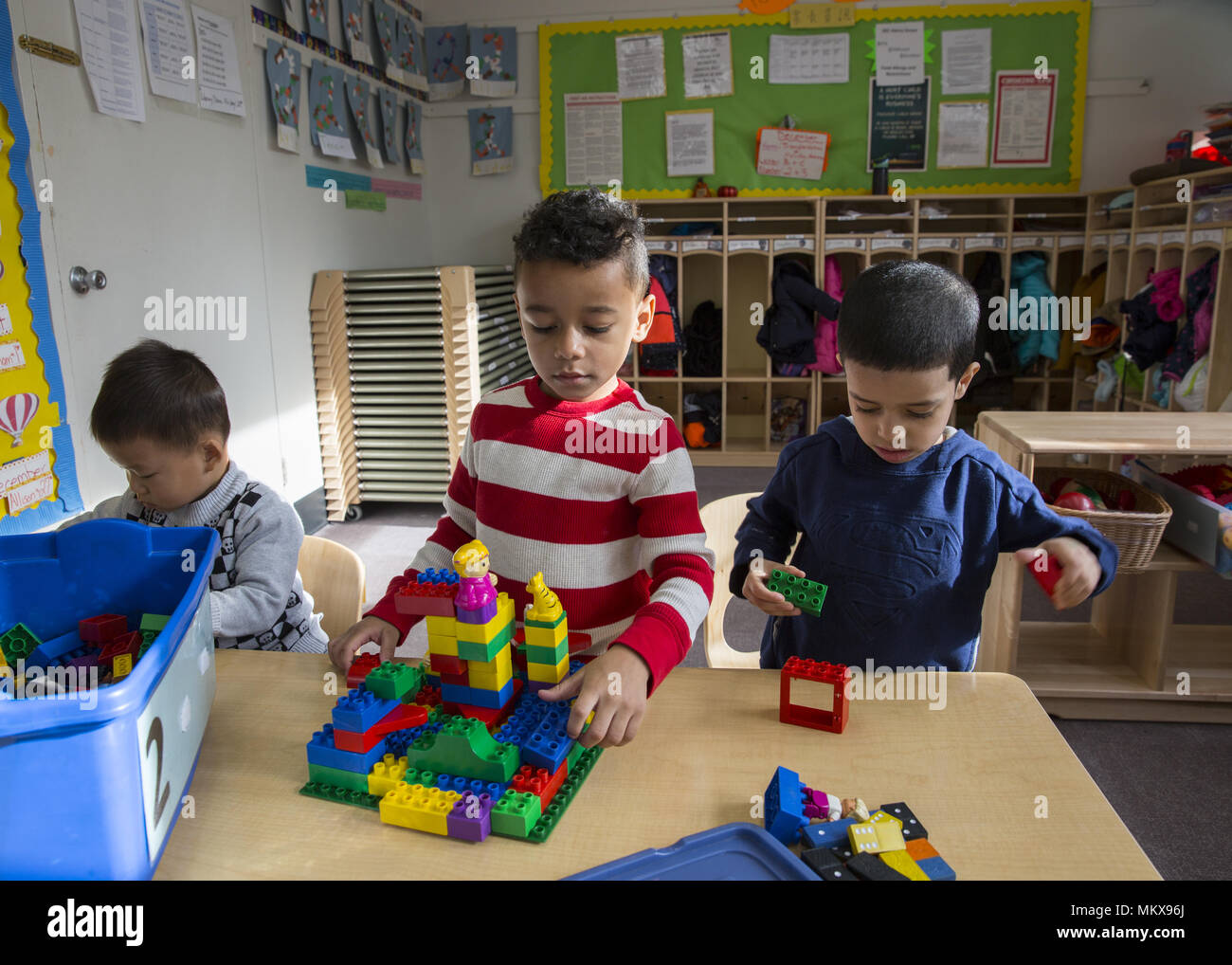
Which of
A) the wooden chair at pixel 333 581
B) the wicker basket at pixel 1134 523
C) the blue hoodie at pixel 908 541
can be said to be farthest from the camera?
the wicker basket at pixel 1134 523

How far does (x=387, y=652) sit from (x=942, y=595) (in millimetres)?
794

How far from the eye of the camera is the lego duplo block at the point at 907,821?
29.2 inches

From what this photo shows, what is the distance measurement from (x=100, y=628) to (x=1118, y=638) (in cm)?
264

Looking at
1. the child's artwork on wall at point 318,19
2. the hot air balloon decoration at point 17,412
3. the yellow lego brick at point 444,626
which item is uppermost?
the child's artwork on wall at point 318,19

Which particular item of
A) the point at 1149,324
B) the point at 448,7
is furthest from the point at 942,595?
the point at 448,7

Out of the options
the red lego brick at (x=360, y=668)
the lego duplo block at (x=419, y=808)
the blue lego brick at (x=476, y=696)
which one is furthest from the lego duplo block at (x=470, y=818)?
the red lego brick at (x=360, y=668)

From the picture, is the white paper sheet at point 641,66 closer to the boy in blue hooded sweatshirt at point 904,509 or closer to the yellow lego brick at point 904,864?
the boy in blue hooded sweatshirt at point 904,509

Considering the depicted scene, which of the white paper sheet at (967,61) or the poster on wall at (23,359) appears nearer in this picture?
the poster on wall at (23,359)

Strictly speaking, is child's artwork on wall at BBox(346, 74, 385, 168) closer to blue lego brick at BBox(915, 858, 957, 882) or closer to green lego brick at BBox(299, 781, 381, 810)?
green lego brick at BBox(299, 781, 381, 810)

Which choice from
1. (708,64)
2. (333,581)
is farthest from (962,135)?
(333,581)

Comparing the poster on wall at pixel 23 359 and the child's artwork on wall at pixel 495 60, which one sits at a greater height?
the child's artwork on wall at pixel 495 60

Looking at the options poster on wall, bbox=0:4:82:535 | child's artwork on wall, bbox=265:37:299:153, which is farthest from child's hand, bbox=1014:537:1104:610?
child's artwork on wall, bbox=265:37:299:153

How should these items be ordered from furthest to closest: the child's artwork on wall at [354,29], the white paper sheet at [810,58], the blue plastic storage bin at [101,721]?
the white paper sheet at [810,58] → the child's artwork on wall at [354,29] → the blue plastic storage bin at [101,721]

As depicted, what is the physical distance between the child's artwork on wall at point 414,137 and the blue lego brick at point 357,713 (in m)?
4.77
